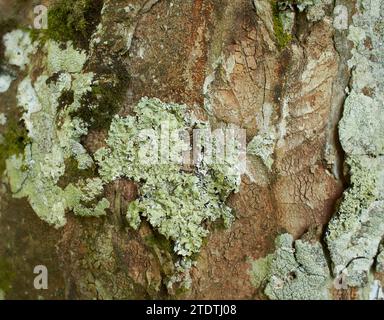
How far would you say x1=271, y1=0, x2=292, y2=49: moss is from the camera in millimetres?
1681

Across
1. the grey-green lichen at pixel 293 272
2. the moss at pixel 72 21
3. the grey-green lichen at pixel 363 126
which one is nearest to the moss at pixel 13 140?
the moss at pixel 72 21

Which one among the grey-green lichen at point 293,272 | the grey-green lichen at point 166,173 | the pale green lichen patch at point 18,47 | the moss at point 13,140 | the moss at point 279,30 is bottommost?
the grey-green lichen at point 293,272

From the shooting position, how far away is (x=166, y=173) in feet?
5.65

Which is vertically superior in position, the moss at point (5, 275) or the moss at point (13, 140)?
the moss at point (13, 140)

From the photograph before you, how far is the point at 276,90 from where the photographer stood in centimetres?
170

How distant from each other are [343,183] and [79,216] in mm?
943

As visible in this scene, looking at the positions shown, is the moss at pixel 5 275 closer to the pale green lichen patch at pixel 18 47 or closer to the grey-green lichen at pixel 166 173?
the grey-green lichen at pixel 166 173

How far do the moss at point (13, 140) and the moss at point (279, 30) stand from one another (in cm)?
98

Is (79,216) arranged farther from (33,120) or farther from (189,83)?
(189,83)

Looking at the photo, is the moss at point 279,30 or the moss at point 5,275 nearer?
the moss at point 279,30

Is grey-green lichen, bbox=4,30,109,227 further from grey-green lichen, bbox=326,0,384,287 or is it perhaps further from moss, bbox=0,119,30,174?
grey-green lichen, bbox=326,0,384,287

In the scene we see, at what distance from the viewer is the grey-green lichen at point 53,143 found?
1.75 meters

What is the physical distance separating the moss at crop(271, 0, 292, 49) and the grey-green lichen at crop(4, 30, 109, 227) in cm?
65

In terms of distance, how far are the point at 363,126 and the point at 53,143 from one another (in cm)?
109
